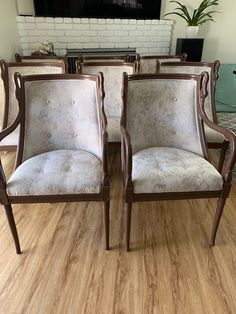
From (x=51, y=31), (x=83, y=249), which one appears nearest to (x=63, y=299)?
(x=83, y=249)

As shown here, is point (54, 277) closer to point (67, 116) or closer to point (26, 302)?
point (26, 302)

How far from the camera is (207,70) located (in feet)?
6.53

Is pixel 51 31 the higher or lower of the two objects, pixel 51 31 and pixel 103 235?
the higher

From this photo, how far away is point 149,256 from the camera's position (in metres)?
1.38

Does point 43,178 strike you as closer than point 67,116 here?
Yes

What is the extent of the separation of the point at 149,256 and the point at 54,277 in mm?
505

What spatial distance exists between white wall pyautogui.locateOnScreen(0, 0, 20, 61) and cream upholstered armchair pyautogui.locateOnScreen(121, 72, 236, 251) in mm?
2354

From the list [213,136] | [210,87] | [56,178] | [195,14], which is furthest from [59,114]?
[195,14]

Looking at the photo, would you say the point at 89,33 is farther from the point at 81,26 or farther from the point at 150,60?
the point at 150,60

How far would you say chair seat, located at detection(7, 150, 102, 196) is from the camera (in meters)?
1.21

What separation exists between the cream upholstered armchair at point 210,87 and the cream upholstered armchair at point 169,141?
0.31 m

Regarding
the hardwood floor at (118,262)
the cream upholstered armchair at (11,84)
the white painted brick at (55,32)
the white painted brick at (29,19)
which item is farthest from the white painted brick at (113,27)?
the hardwood floor at (118,262)

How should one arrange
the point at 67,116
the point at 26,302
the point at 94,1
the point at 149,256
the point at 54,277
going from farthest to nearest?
1. the point at 94,1
2. the point at 67,116
3. the point at 149,256
4. the point at 54,277
5. the point at 26,302

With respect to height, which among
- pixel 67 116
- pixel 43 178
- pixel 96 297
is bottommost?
pixel 96 297
